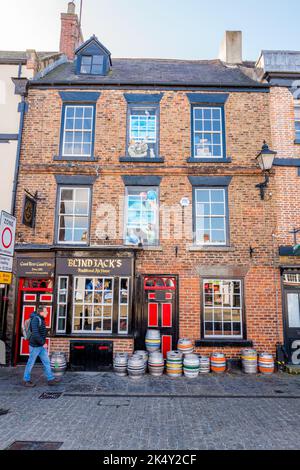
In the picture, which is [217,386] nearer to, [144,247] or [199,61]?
[144,247]

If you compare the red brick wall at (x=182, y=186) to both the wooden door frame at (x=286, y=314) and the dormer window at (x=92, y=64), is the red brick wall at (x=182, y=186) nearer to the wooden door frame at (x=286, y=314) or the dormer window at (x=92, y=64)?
the wooden door frame at (x=286, y=314)

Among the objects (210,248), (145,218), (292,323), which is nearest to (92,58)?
(145,218)

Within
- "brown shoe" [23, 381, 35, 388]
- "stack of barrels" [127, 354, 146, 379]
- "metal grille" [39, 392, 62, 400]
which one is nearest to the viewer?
"metal grille" [39, 392, 62, 400]

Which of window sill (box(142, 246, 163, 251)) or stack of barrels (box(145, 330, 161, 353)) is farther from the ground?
window sill (box(142, 246, 163, 251))

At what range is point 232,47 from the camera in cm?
1343

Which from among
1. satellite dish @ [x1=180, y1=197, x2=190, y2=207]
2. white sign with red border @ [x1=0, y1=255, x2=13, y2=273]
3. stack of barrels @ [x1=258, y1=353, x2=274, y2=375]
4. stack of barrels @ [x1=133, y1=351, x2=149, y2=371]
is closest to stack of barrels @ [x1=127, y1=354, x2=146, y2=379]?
stack of barrels @ [x1=133, y1=351, x2=149, y2=371]

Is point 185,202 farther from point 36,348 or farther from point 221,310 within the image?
point 36,348

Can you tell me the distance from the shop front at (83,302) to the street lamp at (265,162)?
4908 millimetres

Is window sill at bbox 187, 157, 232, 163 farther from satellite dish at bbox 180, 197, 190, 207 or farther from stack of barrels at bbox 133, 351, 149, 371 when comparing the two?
stack of barrels at bbox 133, 351, 149, 371

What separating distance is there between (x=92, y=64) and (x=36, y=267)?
Result: 8326mm

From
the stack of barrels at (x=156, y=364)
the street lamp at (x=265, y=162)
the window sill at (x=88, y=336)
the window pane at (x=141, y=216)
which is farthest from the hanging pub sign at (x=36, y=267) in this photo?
the street lamp at (x=265, y=162)

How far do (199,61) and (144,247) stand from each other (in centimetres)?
1001

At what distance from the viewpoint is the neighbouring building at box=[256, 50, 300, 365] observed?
971 centimetres

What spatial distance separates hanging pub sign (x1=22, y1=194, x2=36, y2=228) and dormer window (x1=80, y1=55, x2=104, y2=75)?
5.88m
